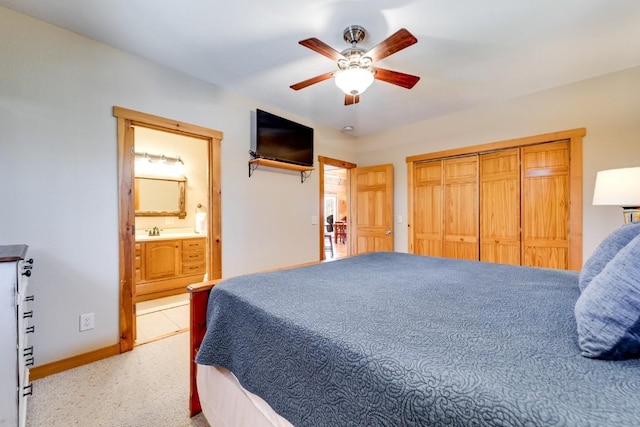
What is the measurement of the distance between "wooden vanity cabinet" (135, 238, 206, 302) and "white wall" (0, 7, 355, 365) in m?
1.42

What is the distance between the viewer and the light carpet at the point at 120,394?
4.99 ft

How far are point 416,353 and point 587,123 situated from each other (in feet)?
11.2

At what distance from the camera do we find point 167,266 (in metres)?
3.74

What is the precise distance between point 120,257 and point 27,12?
1842 millimetres

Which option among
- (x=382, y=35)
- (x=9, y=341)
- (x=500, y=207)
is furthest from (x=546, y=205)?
(x=9, y=341)

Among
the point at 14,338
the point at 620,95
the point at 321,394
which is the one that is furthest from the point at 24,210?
the point at 620,95

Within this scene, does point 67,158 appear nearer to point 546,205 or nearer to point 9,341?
point 9,341

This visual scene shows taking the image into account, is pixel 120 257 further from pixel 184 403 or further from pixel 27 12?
pixel 27 12

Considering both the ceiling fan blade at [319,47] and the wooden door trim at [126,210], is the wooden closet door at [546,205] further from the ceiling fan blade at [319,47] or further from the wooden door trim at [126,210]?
the wooden door trim at [126,210]

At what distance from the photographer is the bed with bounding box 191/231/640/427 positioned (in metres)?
0.54

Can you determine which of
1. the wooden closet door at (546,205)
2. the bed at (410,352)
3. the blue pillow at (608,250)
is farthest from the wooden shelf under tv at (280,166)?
the blue pillow at (608,250)

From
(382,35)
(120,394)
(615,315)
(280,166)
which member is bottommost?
(120,394)

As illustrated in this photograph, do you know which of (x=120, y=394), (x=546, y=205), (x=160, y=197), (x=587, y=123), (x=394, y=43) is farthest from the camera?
(x=160, y=197)

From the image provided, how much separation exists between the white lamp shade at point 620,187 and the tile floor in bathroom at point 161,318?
3845 mm
